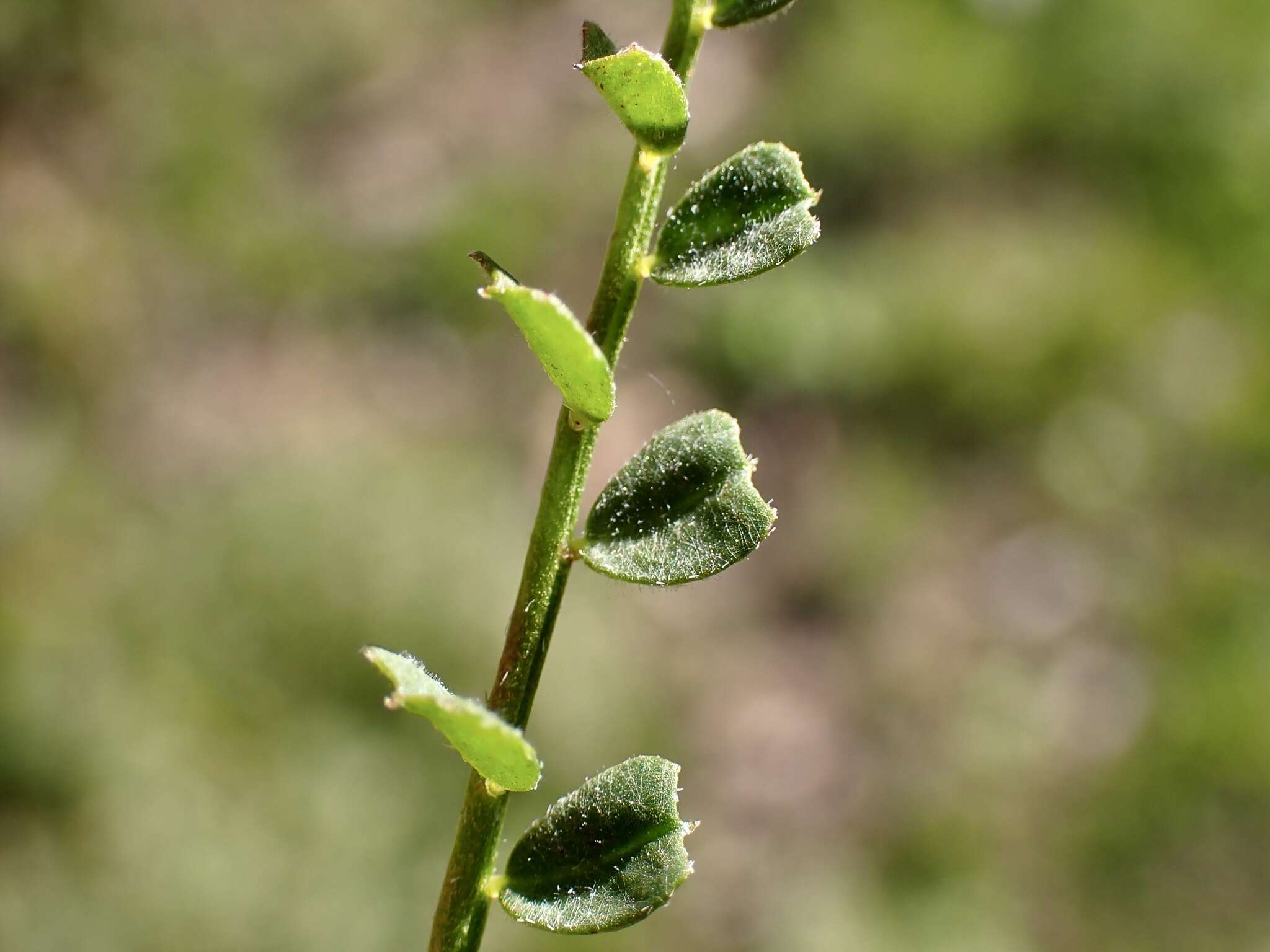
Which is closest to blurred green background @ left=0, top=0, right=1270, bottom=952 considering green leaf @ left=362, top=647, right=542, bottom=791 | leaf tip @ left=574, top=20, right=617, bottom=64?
green leaf @ left=362, top=647, right=542, bottom=791

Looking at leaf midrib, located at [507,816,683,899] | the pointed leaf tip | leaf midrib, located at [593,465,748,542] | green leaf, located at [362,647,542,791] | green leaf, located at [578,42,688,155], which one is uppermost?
green leaf, located at [578,42,688,155]

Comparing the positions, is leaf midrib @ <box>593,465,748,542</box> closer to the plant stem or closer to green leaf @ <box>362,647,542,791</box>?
the plant stem

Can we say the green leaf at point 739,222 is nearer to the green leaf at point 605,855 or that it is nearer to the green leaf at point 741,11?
the green leaf at point 741,11

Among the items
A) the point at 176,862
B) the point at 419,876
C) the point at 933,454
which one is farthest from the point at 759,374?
the point at 176,862

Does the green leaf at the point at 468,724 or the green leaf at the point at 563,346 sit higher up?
the green leaf at the point at 563,346

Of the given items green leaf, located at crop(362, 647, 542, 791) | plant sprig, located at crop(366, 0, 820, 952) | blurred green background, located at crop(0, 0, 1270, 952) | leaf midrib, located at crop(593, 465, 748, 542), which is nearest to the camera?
green leaf, located at crop(362, 647, 542, 791)

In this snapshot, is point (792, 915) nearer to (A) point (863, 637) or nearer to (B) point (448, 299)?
(A) point (863, 637)

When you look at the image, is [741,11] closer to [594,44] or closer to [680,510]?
[594,44]

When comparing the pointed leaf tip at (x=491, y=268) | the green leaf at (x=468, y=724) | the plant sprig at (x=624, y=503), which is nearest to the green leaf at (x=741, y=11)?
the plant sprig at (x=624, y=503)
